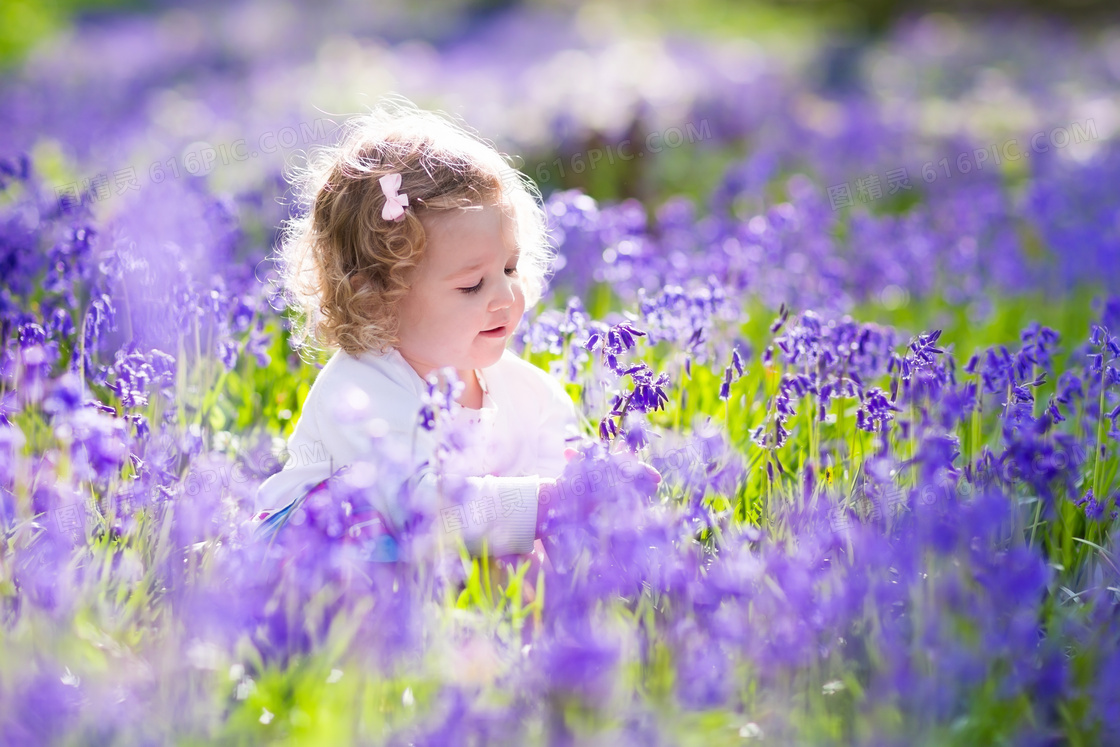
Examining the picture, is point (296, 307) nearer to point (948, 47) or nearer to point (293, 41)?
point (293, 41)

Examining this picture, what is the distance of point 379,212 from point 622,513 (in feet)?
3.67

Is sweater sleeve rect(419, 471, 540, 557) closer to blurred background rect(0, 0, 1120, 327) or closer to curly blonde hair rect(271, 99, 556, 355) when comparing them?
curly blonde hair rect(271, 99, 556, 355)

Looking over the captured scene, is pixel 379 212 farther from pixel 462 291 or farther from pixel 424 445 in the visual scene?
pixel 424 445

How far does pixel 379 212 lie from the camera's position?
2.75 meters

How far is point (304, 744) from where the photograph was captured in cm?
186

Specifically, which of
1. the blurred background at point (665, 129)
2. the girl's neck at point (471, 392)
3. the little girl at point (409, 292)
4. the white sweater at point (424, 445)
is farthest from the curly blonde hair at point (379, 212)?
the blurred background at point (665, 129)

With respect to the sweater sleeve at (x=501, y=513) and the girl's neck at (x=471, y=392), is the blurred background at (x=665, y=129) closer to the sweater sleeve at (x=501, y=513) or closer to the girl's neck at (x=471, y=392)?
the girl's neck at (x=471, y=392)

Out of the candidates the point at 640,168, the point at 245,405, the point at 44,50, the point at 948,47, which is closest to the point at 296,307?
the point at 245,405

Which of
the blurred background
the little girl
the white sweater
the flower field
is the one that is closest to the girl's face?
the little girl

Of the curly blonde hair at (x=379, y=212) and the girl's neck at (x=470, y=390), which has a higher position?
the curly blonde hair at (x=379, y=212)

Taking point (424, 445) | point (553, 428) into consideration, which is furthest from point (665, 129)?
point (424, 445)

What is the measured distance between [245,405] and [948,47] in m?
17.3

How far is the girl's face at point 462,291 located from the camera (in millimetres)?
2750

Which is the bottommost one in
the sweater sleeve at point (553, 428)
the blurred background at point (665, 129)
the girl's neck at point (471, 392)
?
the blurred background at point (665, 129)
